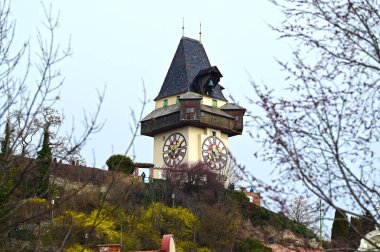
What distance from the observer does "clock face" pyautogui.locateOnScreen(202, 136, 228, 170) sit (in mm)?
48656

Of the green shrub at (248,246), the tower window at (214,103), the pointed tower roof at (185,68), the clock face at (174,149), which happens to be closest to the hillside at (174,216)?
the green shrub at (248,246)

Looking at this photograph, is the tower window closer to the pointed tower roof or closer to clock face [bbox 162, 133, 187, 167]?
the pointed tower roof

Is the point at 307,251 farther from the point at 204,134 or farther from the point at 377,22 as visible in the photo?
the point at 204,134

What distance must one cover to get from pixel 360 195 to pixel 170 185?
37.9 metres

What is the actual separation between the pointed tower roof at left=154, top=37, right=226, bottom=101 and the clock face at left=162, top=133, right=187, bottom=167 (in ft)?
10.1

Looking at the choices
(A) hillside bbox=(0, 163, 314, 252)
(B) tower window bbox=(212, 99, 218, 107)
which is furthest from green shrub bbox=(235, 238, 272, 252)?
(B) tower window bbox=(212, 99, 218, 107)

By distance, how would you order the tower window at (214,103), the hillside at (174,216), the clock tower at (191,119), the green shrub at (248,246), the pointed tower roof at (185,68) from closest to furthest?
the hillside at (174,216), the green shrub at (248,246), the clock tower at (191,119), the tower window at (214,103), the pointed tower roof at (185,68)

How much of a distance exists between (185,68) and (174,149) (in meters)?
5.84

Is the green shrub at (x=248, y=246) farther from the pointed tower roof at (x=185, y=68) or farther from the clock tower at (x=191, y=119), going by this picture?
the pointed tower roof at (x=185, y=68)

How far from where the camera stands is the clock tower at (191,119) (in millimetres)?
48562

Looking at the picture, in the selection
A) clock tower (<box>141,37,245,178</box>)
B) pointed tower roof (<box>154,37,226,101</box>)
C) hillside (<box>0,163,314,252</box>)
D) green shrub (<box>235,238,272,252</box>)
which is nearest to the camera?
hillside (<box>0,163,314,252</box>)

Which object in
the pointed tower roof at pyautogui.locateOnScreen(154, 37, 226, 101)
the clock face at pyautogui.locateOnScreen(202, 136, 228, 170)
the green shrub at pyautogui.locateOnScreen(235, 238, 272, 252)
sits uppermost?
the pointed tower roof at pyautogui.locateOnScreen(154, 37, 226, 101)

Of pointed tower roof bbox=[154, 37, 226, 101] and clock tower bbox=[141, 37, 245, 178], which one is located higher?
pointed tower roof bbox=[154, 37, 226, 101]

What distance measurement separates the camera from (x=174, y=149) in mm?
49062
